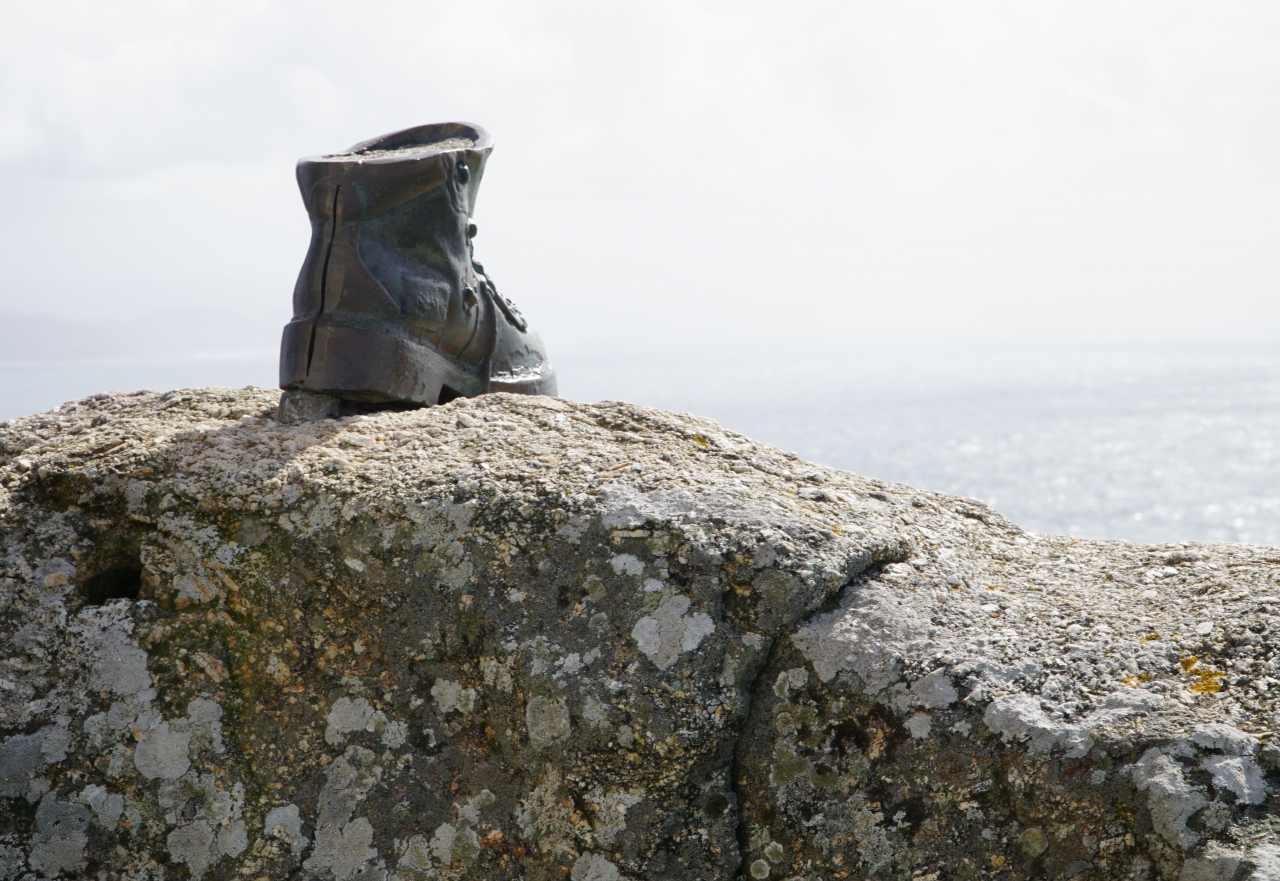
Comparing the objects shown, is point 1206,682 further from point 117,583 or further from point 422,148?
point 422,148

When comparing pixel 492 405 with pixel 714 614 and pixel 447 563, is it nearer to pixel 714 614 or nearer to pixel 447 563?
pixel 447 563

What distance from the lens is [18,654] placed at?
2.28m

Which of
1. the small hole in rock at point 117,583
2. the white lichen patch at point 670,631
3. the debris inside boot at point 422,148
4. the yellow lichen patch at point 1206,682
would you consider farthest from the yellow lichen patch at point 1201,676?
the debris inside boot at point 422,148

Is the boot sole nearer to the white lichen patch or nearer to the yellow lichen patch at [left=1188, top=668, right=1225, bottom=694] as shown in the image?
the white lichen patch

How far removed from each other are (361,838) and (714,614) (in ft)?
2.88

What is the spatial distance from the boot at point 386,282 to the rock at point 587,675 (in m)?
0.61

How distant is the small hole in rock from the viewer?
2.39 metres

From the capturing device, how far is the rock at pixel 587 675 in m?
1.84

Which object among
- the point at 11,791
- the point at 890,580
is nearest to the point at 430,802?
the point at 11,791

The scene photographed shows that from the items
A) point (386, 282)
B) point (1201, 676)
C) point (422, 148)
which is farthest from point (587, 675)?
point (422, 148)

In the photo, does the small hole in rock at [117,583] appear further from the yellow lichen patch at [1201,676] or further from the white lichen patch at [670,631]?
the yellow lichen patch at [1201,676]

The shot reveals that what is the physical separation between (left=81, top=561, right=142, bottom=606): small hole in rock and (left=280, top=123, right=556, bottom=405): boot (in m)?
0.85

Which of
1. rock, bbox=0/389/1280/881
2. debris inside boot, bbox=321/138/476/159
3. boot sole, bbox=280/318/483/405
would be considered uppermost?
debris inside boot, bbox=321/138/476/159

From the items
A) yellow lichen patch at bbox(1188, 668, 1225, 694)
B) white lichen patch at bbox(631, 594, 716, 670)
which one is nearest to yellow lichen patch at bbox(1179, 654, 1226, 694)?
yellow lichen patch at bbox(1188, 668, 1225, 694)
